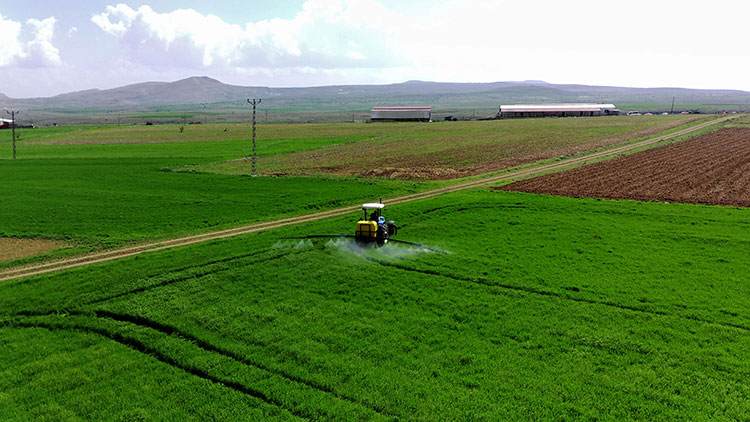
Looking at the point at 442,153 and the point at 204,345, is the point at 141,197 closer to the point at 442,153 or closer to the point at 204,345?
the point at 204,345

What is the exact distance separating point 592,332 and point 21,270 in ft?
111

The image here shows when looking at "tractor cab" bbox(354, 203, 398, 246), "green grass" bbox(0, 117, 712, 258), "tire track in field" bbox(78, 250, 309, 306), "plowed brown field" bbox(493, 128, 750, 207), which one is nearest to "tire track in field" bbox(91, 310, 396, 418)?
"tire track in field" bbox(78, 250, 309, 306)

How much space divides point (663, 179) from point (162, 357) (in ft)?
190

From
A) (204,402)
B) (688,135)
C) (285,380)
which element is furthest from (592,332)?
(688,135)

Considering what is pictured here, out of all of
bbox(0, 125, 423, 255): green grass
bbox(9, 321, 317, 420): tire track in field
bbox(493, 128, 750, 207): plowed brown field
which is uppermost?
bbox(493, 128, 750, 207): plowed brown field

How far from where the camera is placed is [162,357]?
19906 millimetres

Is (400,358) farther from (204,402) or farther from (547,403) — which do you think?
(204,402)

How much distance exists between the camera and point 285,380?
18.1 meters

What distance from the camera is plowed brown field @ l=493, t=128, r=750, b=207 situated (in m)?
50.2

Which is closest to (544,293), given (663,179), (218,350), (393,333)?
(393,333)

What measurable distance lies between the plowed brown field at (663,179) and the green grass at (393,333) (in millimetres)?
16976

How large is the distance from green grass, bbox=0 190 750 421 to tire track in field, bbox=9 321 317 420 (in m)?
0.07

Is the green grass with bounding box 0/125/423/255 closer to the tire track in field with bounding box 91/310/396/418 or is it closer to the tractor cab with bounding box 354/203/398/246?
the tractor cab with bounding box 354/203/398/246

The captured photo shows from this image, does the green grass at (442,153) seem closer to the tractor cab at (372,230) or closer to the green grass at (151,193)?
the green grass at (151,193)
